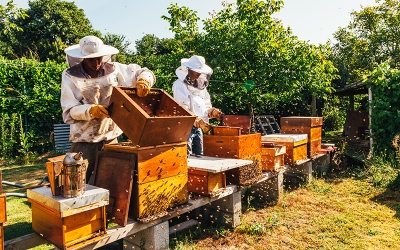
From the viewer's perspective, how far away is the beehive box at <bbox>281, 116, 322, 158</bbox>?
545cm

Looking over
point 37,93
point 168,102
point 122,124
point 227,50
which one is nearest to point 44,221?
point 122,124

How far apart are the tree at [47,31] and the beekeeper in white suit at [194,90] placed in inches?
843

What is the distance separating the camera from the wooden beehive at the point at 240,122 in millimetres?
3803

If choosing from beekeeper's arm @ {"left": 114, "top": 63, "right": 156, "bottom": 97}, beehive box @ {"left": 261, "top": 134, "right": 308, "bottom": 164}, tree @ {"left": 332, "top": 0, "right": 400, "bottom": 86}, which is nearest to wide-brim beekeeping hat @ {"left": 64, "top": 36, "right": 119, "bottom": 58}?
beekeeper's arm @ {"left": 114, "top": 63, "right": 156, "bottom": 97}

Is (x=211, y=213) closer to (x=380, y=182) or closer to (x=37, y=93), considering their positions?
(x=380, y=182)

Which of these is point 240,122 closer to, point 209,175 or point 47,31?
point 209,175

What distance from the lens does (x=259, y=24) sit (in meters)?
6.35

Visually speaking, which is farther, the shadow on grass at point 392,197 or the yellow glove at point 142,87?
the shadow on grass at point 392,197

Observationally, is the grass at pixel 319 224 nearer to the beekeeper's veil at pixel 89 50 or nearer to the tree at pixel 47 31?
the beekeeper's veil at pixel 89 50

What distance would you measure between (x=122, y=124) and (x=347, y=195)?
13.6 ft

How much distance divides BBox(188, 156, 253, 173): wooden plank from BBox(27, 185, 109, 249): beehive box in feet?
3.77

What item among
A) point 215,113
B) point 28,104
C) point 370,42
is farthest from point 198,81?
point 370,42

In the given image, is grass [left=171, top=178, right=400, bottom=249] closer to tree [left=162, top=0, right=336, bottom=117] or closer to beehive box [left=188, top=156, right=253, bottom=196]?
beehive box [left=188, top=156, right=253, bottom=196]

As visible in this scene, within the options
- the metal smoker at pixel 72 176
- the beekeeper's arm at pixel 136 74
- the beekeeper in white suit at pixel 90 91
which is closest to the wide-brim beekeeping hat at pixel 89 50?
the beekeeper in white suit at pixel 90 91
